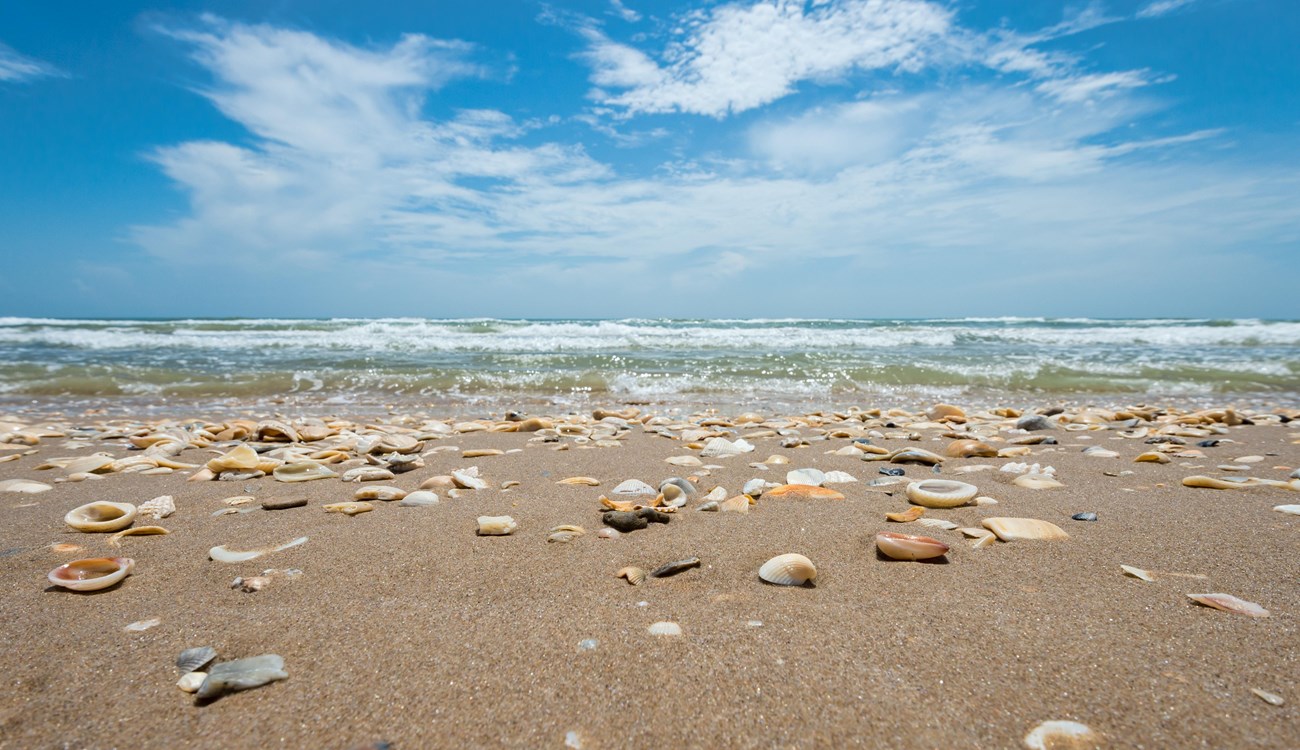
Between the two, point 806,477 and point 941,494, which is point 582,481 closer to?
point 806,477

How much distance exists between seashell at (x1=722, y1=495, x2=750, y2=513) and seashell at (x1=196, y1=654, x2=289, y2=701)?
5.40ft

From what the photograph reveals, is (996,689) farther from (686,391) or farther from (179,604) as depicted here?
(686,391)

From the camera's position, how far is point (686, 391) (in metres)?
8.74

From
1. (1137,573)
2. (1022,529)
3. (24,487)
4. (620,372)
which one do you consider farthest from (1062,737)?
(620,372)

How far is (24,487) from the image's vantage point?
2.97 metres

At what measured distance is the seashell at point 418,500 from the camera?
105 inches

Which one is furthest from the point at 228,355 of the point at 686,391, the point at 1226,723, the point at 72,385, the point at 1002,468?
the point at 1226,723

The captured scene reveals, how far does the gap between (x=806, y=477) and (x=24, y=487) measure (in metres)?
3.87

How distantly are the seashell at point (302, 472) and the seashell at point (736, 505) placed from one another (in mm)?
2155

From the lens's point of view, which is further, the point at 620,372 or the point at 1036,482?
the point at 620,372

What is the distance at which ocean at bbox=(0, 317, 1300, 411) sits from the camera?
8.16 meters

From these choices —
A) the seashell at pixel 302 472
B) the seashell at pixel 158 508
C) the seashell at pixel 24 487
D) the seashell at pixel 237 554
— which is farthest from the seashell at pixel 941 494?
the seashell at pixel 24 487

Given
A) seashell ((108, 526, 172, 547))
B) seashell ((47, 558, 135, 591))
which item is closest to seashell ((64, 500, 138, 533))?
seashell ((108, 526, 172, 547))

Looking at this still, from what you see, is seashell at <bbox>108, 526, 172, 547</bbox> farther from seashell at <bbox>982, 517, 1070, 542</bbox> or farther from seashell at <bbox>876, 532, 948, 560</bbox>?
seashell at <bbox>982, 517, 1070, 542</bbox>
